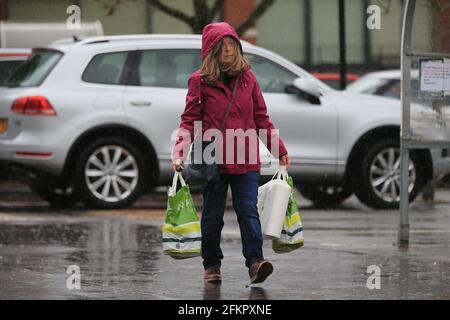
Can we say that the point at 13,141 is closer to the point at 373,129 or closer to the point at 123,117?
the point at 123,117

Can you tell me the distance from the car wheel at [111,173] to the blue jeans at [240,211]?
643 centimetres

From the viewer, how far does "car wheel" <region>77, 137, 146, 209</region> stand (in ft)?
49.3

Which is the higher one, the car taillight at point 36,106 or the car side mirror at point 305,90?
the car side mirror at point 305,90

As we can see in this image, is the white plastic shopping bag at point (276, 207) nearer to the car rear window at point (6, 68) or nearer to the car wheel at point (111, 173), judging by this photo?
the car wheel at point (111, 173)

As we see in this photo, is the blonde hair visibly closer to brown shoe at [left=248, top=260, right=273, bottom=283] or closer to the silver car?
brown shoe at [left=248, top=260, right=273, bottom=283]

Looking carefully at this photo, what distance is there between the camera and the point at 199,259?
1035 cm

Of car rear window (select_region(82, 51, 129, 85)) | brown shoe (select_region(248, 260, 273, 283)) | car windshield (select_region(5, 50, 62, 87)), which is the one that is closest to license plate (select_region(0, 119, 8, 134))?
car windshield (select_region(5, 50, 62, 87))

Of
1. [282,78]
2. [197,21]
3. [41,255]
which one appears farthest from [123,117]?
[197,21]

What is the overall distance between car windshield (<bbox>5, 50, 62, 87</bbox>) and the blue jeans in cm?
674

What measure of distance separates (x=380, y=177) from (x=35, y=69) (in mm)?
3910

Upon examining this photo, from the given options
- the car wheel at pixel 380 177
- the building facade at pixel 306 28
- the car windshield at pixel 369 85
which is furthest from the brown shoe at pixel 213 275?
the building facade at pixel 306 28

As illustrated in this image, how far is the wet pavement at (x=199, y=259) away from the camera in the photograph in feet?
27.2

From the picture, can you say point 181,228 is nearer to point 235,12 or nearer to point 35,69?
point 35,69

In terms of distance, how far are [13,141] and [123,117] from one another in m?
1.16
